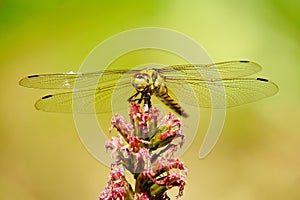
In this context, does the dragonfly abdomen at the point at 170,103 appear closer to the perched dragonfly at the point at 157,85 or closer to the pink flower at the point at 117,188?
the perched dragonfly at the point at 157,85

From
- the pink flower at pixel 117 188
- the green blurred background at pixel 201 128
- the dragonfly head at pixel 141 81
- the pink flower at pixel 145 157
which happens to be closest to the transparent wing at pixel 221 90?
the dragonfly head at pixel 141 81

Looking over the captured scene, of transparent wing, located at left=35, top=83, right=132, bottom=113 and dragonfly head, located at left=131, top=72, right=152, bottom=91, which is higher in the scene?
dragonfly head, located at left=131, top=72, right=152, bottom=91

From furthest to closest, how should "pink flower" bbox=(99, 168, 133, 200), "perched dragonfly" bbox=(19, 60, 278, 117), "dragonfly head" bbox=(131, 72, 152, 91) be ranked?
"perched dragonfly" bbox=(19, 60, 278, 117)
"dragonfly head" bbox=(131, 72, 152, 91)
"pink flower" bbox=(99, 168, 133, 200)

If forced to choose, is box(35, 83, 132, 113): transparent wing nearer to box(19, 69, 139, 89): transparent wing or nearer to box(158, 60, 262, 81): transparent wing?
box(19, 69, 139, 89): transparent wing

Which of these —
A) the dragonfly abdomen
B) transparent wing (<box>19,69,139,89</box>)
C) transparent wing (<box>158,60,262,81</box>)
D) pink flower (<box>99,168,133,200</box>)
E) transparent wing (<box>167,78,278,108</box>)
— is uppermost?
transparent wing (<box>158,60,262,81</box>)

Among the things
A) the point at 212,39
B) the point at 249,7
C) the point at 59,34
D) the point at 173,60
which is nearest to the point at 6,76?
the point at 59,34

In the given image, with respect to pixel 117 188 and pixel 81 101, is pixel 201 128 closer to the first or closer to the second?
pixel 81 101

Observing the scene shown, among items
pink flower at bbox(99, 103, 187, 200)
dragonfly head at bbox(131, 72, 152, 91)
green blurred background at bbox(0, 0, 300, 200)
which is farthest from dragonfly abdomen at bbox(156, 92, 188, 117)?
green blurred background at bbox(0, 0, 300, 200)
